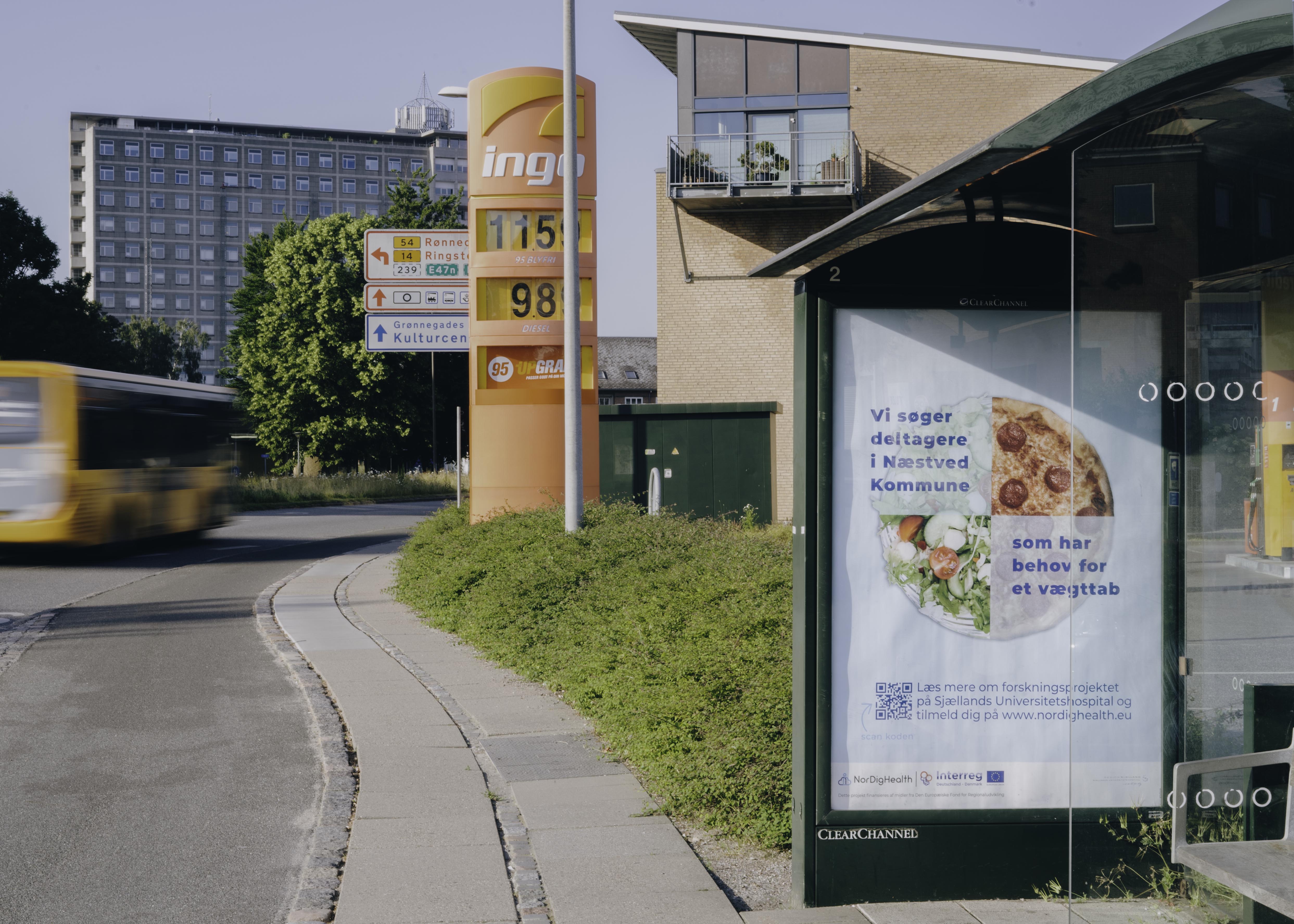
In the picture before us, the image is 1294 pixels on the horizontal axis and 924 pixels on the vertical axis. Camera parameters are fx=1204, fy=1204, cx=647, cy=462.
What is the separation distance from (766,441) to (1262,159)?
2131 cm

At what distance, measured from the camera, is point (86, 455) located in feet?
58.8

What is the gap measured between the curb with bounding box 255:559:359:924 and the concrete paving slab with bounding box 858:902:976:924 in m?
1.91

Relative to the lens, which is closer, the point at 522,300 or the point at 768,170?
the point at 522,300

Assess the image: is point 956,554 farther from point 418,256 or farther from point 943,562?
point 418,256

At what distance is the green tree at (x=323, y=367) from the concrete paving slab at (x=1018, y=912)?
4999 centimetres

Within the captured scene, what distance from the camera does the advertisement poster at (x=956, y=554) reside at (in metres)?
4.21

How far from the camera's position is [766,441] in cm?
2439

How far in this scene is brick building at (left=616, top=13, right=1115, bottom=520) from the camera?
92.4 ft

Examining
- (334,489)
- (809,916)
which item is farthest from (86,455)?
(334,489)

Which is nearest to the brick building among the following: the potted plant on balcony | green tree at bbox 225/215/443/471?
the potted plant on balcony

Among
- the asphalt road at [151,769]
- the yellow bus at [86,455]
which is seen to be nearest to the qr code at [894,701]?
the asphalt road at [151,769]

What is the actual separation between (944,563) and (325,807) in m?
3.27

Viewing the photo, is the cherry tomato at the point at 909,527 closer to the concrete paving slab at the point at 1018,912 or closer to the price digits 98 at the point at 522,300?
the concrete paving slab at the point at 1018,912

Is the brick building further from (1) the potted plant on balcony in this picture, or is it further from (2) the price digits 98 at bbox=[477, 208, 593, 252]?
(2) the price digits 98 at bbox=[477, 208, 593, 252]
